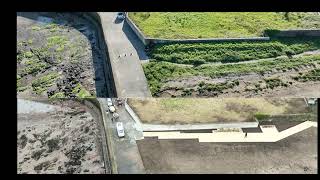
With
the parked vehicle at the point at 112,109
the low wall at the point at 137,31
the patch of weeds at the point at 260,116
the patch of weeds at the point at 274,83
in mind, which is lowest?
the patch of weeds at the point at 260,116

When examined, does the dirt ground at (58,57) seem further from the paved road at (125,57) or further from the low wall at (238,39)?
the low wall at (238,39)

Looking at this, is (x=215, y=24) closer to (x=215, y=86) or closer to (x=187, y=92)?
(x=215, y=86)

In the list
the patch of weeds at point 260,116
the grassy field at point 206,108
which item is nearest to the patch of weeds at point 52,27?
the grassy field at point 206,108

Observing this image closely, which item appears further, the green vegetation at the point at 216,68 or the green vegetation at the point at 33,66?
the green vegetation at the point at 33,66

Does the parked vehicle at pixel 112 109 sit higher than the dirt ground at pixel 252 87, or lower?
lower

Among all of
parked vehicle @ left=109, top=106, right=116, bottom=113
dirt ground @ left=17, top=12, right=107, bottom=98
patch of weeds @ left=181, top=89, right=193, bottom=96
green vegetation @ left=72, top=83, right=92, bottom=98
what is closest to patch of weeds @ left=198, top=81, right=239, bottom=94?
patch of weeds @ left=181, top=89, right=193, bottom=96
